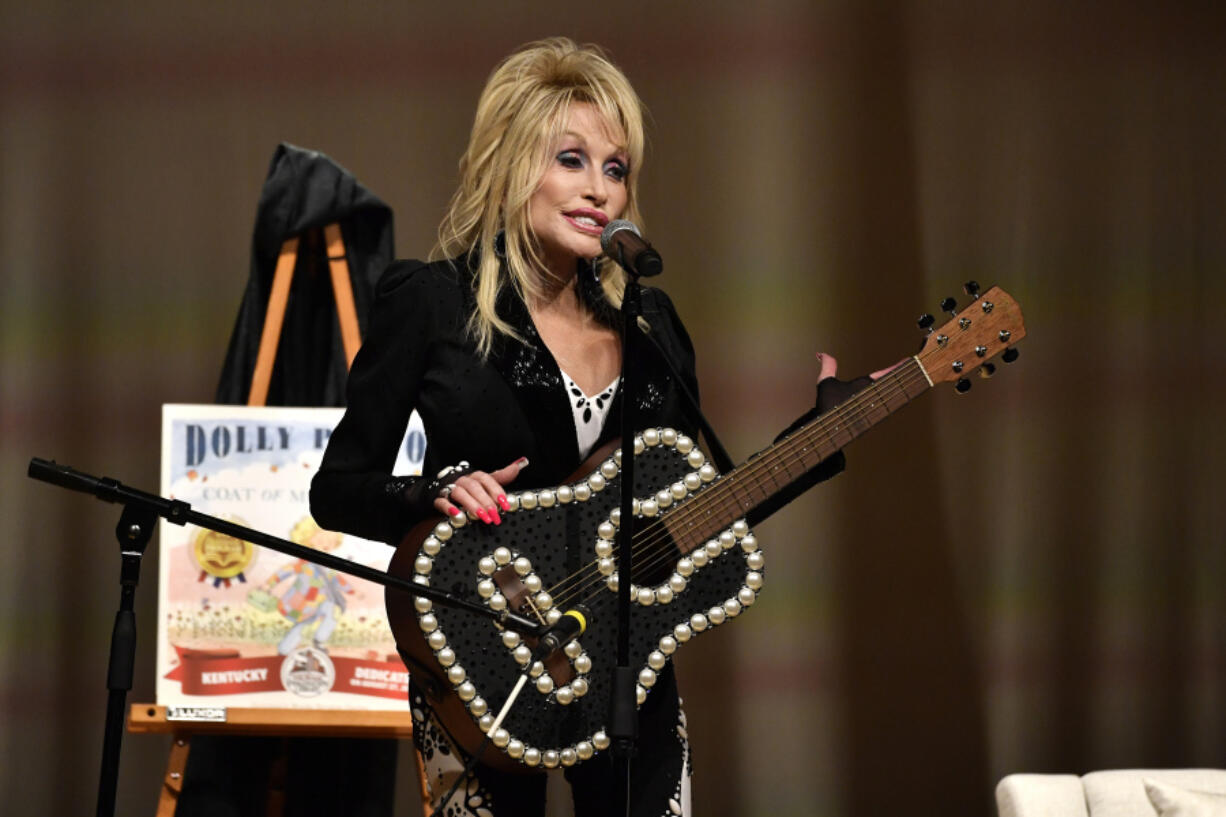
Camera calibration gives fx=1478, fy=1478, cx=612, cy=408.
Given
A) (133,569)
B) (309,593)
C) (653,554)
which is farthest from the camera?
(309,593)

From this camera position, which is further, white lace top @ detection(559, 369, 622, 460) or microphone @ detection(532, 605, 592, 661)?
white lace top @ detection(559, 369, 622, 460)

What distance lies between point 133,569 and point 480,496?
1.41 ft

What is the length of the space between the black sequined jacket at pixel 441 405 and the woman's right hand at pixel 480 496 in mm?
86

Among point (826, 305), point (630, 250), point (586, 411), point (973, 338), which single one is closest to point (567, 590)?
point (586, 411)

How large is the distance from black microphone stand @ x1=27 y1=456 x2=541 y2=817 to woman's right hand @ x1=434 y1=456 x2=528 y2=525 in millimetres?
115

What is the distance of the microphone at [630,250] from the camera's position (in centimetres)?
177

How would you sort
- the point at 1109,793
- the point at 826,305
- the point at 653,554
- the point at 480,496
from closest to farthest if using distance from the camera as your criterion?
the point at 480,496, the point at 653,554, the point at 1109,793, the point at 826,305

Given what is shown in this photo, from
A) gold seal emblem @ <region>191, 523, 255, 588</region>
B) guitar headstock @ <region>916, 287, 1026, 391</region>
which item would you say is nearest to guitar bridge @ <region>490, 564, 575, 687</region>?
guitar headstock @ <region>916, 287, 1026, 391</region>

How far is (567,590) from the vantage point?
1948mm

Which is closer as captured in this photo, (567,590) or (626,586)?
(626,586)

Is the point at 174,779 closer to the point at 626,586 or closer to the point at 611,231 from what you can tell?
the point at 626,586

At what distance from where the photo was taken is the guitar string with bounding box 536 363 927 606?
76.9 inches

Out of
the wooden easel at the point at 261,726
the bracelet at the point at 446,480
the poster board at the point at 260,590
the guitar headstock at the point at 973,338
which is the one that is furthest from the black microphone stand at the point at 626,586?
the poster board at the point at 260,590

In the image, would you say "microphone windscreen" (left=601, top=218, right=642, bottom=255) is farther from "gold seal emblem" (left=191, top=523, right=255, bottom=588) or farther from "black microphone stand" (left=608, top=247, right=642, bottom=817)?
"gold seal emblem" (left=191, top=523, right=255, bottom=588)
